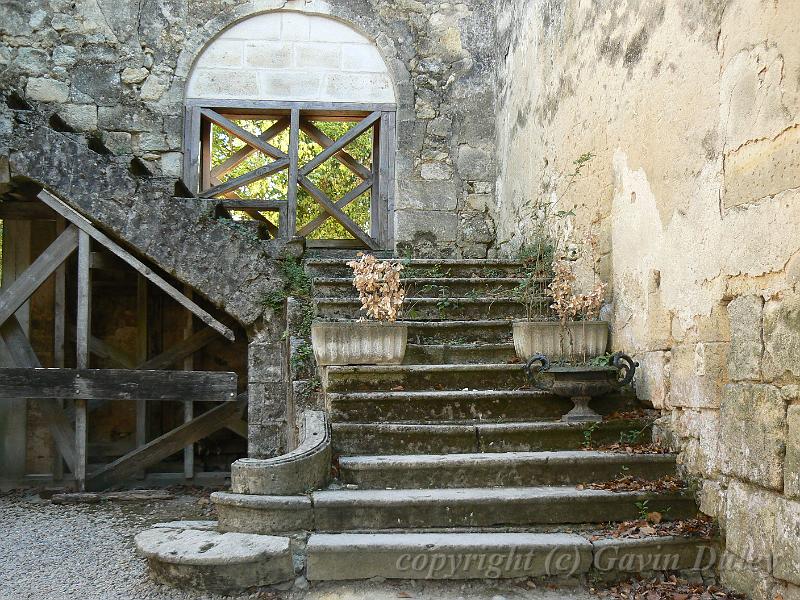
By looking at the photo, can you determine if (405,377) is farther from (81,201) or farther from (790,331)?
(81,201)

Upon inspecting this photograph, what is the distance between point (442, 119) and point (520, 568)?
17.6 ft

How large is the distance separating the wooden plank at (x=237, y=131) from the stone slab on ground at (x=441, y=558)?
16.9 ft

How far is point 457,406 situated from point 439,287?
1603mm

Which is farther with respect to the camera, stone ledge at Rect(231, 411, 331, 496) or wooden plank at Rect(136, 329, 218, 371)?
wooden plank at Rect(136, 329, 218, 371)

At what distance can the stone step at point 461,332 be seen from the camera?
464cm

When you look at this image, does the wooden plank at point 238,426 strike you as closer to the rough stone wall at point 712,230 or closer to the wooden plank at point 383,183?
the wooden plank at point 383,183

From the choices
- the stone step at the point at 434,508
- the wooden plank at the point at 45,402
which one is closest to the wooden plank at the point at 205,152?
the wooden plank at the point at 45,402

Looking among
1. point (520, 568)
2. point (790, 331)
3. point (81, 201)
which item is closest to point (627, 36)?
point (790, 331)

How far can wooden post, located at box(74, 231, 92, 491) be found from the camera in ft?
17.8

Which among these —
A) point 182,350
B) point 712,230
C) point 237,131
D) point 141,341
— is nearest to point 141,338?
point 141,341

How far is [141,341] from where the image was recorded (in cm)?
693

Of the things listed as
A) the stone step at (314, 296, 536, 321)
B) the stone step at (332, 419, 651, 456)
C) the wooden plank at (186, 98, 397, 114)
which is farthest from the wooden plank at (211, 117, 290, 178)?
the stone step at (332, 419, 651, 456)

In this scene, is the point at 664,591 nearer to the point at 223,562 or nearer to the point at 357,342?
the point at 223,562

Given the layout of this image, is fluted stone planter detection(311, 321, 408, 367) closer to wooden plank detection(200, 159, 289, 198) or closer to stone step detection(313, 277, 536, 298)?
stone step detection(313, 277, 536, 298)
